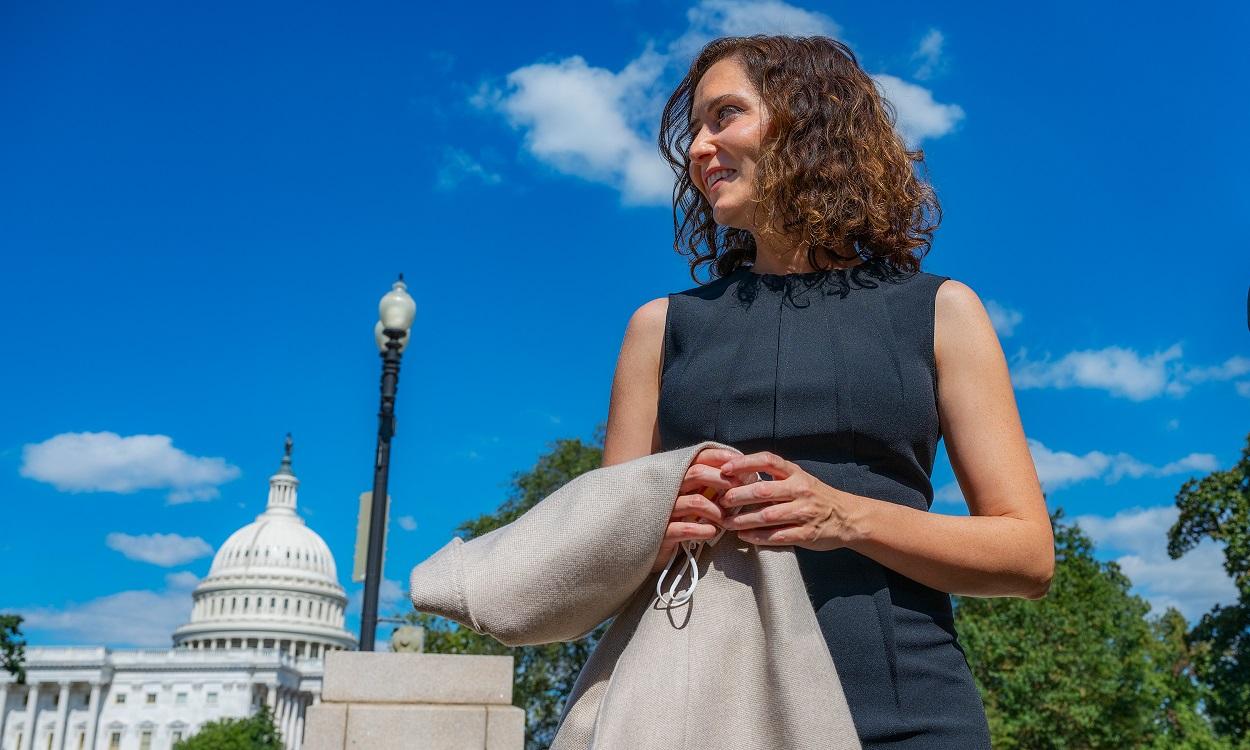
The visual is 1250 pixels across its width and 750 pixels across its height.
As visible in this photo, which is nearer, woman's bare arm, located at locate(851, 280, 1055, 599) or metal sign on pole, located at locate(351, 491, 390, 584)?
woman's bare arm, located at locate(851, 280, 1055, 599)

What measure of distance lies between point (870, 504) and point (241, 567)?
124m

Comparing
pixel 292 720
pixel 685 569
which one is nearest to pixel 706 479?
pixel 685 569

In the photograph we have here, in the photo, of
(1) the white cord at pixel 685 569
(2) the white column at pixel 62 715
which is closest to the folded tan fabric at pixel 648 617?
(1) the white cord at pixel 685 569

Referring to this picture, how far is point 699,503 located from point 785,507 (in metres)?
0.12

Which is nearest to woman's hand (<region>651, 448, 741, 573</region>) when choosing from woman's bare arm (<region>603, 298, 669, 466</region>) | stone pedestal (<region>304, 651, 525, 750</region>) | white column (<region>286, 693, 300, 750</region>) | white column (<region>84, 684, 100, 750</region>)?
woman's bare arm (<region>603, 298, 669, 466</region>)

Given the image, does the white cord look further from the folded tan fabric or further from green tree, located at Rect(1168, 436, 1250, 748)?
green tree, located at Rect(1168, 436, 1250, 748)

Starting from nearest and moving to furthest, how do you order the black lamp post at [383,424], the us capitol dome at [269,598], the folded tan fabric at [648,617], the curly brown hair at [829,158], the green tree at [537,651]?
the folded tan fabric at [648,617], the curly brown hair at [829,158], the black lamp post at [383,424], the green tree at [537,651], the us capitol dome at [269,598]

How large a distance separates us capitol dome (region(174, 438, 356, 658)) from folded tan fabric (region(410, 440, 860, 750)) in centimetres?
11645

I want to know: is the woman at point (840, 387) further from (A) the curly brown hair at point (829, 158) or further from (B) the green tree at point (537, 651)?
(B) the green tree at point (537, 651)

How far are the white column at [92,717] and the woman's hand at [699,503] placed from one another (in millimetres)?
107907

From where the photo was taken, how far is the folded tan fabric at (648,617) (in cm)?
151

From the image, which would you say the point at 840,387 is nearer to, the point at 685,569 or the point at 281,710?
the point at 685,569

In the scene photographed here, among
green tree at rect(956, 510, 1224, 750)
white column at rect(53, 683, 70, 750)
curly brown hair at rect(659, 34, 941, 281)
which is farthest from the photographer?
white column at rect(53, 683, 70, 750)

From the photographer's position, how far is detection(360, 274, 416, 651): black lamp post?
36.7ft
